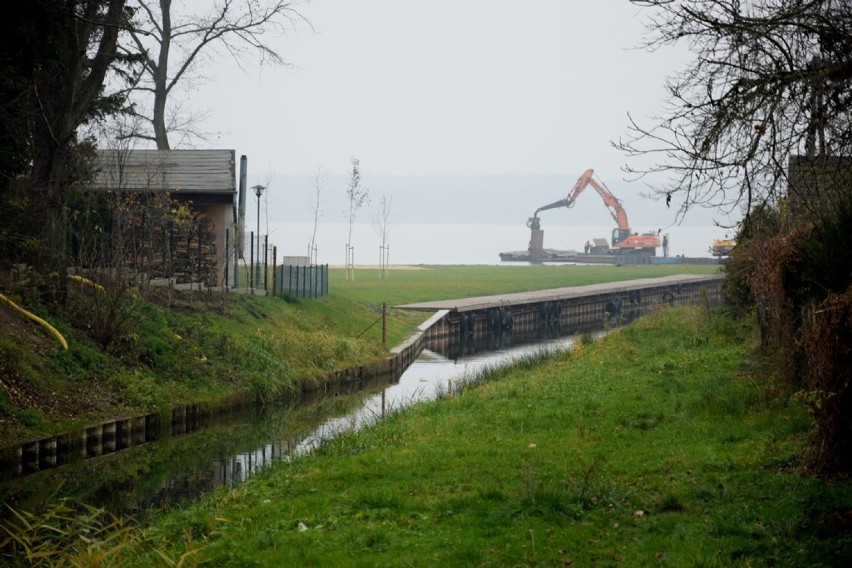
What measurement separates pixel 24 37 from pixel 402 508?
12.5m

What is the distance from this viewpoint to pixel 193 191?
112 feet

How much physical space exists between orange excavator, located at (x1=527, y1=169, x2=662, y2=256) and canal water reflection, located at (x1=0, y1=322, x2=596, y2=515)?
82.7 m

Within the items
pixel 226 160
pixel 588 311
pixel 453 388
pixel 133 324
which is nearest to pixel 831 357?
pixel 453 388

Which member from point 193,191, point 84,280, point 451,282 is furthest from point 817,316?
point 451,282

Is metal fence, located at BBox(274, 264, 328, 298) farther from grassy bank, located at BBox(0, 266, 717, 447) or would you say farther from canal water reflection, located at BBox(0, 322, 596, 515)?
canal water reflection, located at BBox(0, 322, 596, 515)

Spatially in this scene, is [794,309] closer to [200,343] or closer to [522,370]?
[522,370]

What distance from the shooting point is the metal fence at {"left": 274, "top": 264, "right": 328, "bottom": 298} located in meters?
34.7

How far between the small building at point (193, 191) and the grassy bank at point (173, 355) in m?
1.98

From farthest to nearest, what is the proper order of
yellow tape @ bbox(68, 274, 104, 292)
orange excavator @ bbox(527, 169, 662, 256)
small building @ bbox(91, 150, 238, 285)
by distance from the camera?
orange excavator @ bbox(527, 169, 662, 256) → small building @ bbox(91, 150, 238, 285) → yellow tape @ bbox(68, 274, 104, 292)

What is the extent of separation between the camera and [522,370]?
24.0 m

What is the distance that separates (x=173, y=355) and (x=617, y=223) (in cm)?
9786

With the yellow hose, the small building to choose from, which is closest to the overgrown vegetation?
the yellow hose

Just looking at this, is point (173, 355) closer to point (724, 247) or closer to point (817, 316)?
point (817, 316)

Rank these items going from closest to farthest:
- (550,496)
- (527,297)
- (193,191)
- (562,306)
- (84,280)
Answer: (550,496)
(84,280)
(193,191)
(527,297)
(562,306)
